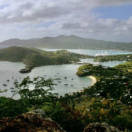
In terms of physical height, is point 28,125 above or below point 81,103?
above

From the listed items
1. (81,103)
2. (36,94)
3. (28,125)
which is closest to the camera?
(28,125)

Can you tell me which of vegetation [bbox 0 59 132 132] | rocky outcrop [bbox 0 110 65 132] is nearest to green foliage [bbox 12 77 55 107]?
vegetation [bbox 0 59 132 132]

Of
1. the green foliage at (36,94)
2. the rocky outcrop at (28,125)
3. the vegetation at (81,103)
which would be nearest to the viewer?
the rocky outcrop at (28,125)

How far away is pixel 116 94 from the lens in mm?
93750

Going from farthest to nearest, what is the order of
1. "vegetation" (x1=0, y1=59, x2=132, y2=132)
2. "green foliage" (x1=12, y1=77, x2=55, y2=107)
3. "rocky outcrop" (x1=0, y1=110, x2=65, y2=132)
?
"green foliage" (x1=12, y1=77, x2=55, y2=107), "vegetation" (x1=0, y1=59, x2=132, y2=132), "rocky outcrop" (x1=0, y1=110, x2=65, y2=132)

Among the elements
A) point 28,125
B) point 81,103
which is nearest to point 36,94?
point 81,103

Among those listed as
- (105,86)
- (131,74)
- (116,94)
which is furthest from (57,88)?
(131,74)

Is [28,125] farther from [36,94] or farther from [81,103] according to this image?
[81,103]

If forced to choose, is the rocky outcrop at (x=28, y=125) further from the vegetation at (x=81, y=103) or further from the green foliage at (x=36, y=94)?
the green foliage at (x=36, y=94)

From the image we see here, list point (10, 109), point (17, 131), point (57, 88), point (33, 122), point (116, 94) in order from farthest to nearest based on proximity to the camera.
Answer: point (57, 88) → point (116, 94) → point (10, 109) → point (33, 122) → point (17, 131)

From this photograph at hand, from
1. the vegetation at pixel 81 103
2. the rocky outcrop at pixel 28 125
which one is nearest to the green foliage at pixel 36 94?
the vegetation at pixel 81 103

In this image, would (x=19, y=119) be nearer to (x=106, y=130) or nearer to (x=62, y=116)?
(x=106, y=130)

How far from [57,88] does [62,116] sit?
A: 10811 cm

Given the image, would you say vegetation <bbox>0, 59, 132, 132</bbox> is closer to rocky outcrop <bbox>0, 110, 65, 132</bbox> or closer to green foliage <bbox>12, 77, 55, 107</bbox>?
green foliage <bbox>12, 77, 55, 107</bbox>
